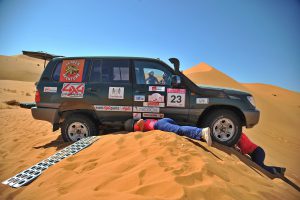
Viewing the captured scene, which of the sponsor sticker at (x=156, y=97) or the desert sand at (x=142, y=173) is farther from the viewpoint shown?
the sponsor sticker at (x=156, y=97)

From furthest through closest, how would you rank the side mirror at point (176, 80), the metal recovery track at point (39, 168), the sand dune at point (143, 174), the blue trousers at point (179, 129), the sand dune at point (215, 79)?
the sand dune at point (215, 79)
the side mirror at point (176, 80)
the blue trousers at point (179, 129)
the metal recovery track at point (39, 168)
the sand dune at point (143, 174)

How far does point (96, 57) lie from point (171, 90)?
2.03 m

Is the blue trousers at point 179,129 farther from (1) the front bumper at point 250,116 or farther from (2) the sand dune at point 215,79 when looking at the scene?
(2) the sand dune at point 215,79

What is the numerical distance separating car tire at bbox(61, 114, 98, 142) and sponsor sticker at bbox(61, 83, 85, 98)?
490mm

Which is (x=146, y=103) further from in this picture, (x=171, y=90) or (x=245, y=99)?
(x=245, y=99)

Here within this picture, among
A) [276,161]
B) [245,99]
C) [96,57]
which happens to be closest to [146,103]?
[96,57]

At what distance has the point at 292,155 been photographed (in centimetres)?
1081

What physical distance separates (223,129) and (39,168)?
3.82 metres

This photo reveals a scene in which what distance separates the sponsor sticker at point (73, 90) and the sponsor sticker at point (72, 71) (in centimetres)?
13

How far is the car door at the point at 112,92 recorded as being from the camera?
18.5ft

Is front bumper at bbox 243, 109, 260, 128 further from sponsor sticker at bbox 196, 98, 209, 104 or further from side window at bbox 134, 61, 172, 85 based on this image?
side window at bbox 134, 61, 172, 85

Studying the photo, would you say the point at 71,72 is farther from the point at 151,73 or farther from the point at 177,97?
the point at 177,97

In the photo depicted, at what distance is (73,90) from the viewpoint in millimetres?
5723

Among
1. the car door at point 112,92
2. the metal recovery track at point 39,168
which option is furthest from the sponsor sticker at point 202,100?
the metal recovery track at point 39,168
